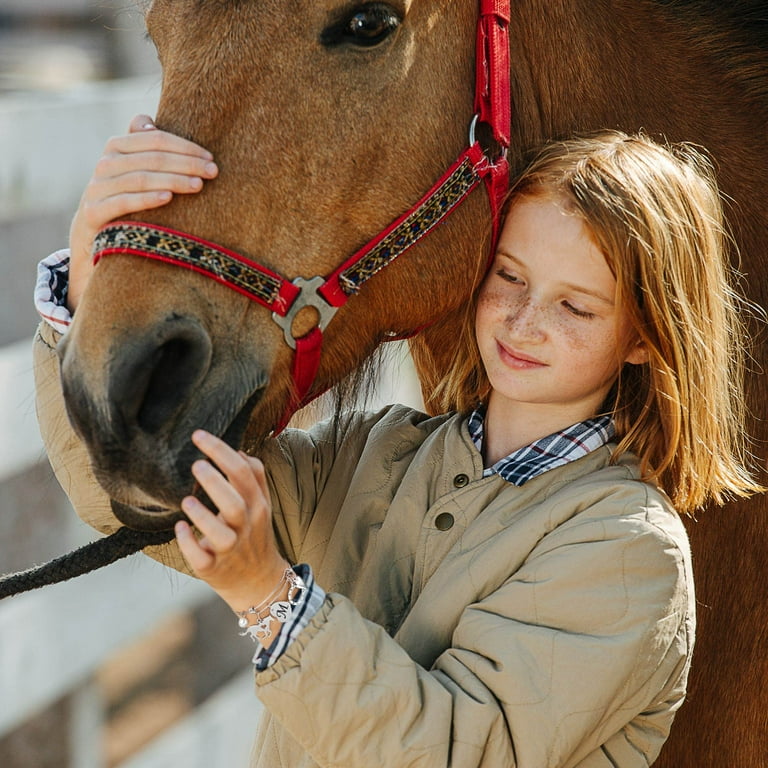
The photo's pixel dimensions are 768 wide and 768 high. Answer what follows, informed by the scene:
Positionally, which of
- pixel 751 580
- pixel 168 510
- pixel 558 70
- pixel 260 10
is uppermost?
pixel 260 10

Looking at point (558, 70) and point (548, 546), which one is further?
point (558, 70)

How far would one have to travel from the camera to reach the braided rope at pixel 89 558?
1390mm

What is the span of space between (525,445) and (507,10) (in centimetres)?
59

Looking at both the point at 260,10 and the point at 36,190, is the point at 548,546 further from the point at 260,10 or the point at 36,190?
the point at 36,190

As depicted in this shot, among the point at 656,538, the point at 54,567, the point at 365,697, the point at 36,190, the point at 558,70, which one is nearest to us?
the point at 365,697

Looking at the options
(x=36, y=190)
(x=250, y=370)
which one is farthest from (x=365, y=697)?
(x=36, y=190)

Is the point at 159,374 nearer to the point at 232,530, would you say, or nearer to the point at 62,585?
the point at 232,530

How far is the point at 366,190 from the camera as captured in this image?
1.40 meters

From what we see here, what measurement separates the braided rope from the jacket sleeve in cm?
30

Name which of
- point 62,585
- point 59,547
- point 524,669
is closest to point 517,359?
point 524,669

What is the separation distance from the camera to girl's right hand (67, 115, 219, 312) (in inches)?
50.5

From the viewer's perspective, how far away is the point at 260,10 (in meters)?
1.34

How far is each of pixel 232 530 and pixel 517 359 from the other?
44cm

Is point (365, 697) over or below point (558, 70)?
below
